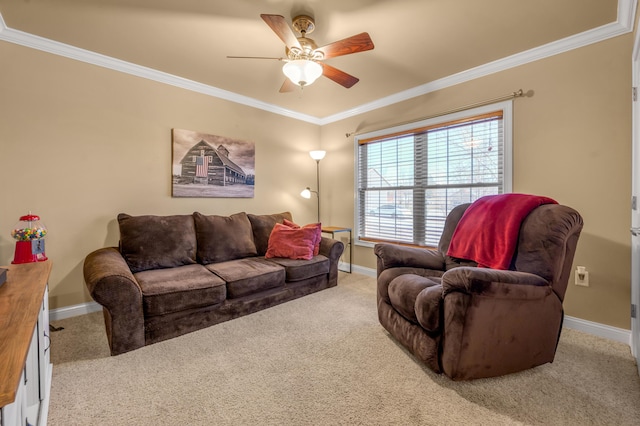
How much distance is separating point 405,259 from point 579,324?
1.55 meters

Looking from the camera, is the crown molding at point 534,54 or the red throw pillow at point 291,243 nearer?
the crown molding at point 534,54

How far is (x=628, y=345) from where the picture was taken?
6.89 ft

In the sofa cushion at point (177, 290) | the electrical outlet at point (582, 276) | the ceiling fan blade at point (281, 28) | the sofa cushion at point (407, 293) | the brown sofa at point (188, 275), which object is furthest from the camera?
the electrical outlet at point (582, 276)

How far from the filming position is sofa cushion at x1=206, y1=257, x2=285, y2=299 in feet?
8.11

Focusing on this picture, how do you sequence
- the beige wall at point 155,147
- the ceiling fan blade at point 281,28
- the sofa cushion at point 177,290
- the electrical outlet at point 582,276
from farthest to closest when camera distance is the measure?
the electrical outlet at point 582,276, the beige wall at point 155,147, the sofa cushion at point 177,290, the ceiling fan blade at point 281,28

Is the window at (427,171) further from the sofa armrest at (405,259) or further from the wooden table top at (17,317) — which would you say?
the wooden table top at (17,317)

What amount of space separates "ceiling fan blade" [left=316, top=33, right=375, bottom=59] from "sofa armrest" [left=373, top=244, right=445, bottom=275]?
1534 millimetres

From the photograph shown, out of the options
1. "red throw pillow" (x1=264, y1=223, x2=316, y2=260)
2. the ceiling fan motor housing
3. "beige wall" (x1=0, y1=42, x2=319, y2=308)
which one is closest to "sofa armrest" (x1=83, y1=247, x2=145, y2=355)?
"beige wall" (x1=0, y1=42, x2=319, y2=308)

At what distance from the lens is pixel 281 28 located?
180 centimetres

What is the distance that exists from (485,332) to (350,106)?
3278 millimetres

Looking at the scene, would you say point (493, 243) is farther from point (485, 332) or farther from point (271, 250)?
point (271, 250)

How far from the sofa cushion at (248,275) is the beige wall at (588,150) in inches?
97.2

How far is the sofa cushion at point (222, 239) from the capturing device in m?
2.94

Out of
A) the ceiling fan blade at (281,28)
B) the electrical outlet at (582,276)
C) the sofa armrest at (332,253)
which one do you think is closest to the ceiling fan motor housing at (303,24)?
the ceiling fan blade at (281,28)
